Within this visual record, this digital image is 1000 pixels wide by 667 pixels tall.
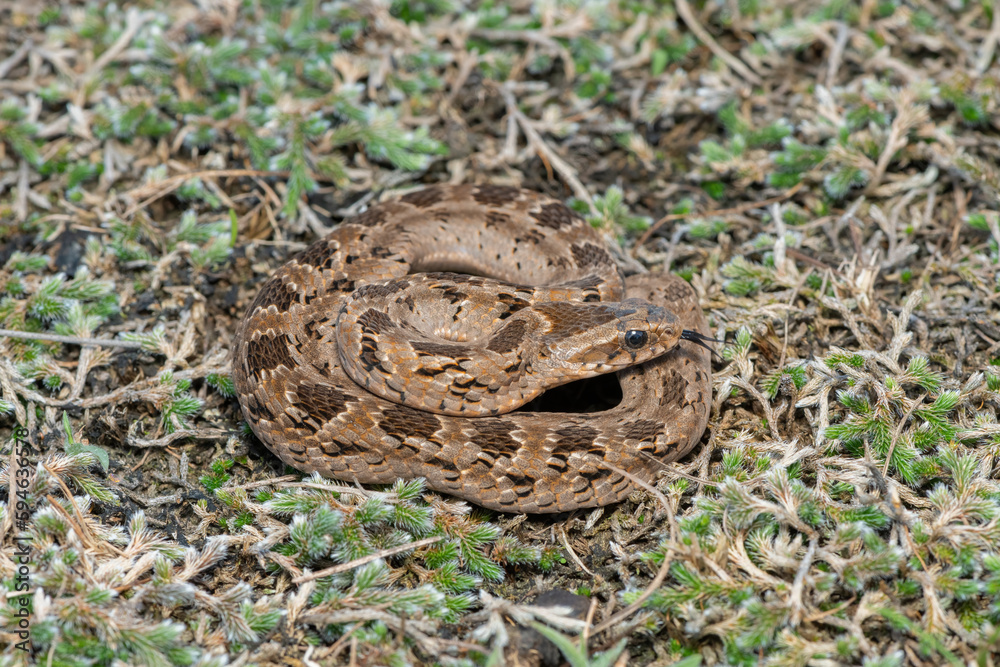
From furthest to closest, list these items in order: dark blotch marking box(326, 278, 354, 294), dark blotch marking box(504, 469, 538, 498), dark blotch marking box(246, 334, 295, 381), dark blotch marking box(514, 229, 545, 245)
A: dark blotch marking box(514, 229, 545, 245) → dark blotch marking box(326, 278, 354, 294) → dark blotch marking box(246, 334, 295, 381) → dark blotch marking box(504, 469, 538, 498)

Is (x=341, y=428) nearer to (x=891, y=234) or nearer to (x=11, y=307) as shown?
(x=11, y=307)

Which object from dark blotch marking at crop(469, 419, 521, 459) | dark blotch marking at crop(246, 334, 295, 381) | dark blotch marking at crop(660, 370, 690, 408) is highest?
dark blotch marking at crop(246, 334, 295, 381)

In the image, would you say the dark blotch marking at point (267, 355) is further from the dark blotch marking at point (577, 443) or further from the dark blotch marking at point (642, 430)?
the dark blotch marking at point (642, 430)

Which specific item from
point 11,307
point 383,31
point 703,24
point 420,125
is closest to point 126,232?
point 11,307

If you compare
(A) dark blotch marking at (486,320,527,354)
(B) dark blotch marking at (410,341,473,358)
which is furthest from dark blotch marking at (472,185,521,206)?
(B) dark blotch marking at (410,341,473,358)

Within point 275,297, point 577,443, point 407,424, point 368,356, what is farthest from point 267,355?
point 577,443

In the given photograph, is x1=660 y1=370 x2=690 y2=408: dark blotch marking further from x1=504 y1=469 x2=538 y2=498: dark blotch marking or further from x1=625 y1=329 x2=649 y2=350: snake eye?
x1=504 y1=469 x2=538 y2=498: dark blotch marking

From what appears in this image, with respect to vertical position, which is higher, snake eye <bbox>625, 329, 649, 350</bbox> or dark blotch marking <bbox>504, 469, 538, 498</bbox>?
snake eye <bbox>625, 329, 649, 350</bbox>

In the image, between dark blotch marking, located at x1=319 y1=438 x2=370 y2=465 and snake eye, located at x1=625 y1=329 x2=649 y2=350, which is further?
snake eye, located at x1=625 y1=329 x2=649 y2=350
